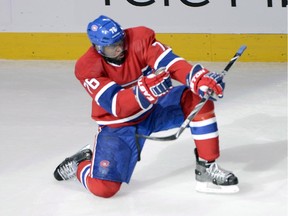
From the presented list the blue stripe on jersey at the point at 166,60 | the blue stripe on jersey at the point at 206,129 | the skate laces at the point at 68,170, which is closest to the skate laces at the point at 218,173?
the blue stripe on jersey at the point at 206,129

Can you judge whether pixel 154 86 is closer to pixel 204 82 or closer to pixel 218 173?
pixel 204 82

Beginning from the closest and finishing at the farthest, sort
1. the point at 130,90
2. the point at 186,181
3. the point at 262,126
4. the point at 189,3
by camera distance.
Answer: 1. the point at 130,90
2. the point at 186,181
3. the point at 262,126
4. the point at 189,3

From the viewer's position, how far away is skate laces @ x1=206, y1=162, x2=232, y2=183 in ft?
11.1

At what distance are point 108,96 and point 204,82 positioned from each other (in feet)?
1.15

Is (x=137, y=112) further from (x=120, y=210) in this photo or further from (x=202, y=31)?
(x=202, y=31)

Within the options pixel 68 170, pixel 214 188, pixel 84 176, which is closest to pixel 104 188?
pixel 84 176

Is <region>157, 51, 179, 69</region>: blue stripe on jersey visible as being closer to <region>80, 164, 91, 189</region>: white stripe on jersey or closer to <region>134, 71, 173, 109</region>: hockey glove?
<region>134, 71, 173, 109</region>: hockey glove

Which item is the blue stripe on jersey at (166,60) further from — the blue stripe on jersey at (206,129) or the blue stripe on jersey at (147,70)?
the blue stripe on jersey at (206,129)

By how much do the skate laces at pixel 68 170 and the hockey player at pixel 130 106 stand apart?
0.11 feet

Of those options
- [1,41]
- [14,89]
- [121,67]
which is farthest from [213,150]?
[1,41]

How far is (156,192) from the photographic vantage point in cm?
343

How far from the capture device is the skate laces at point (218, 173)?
338 cm

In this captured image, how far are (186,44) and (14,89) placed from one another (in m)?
1.05

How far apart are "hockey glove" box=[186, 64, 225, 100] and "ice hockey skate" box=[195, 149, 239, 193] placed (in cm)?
30
